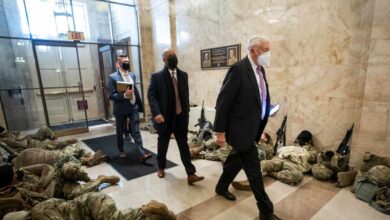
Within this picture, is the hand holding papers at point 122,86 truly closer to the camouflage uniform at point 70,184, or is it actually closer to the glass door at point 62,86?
the camouflage uniform at point 70,184

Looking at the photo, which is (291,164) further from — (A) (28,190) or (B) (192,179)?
(A) (28,190)

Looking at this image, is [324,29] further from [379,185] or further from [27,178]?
[27,178]

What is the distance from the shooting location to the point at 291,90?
11.3 feet

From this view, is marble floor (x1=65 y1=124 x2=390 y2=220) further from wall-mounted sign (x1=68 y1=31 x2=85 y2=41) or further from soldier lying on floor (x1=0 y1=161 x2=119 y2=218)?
wall-mounted sign (x1=68 y1=31 x2=85 y2=41)

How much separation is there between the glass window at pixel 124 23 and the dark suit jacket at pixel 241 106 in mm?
4972

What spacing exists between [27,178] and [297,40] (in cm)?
374

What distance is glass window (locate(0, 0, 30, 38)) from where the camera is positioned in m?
4.47

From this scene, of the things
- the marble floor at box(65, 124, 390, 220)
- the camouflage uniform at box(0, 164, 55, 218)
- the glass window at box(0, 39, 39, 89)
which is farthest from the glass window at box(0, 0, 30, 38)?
the camouflage uniform at box(0, 164, 55, 218)

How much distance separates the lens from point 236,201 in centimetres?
221

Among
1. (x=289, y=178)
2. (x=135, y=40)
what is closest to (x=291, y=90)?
(x=289, y=178)

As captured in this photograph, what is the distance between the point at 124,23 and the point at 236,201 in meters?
5.65

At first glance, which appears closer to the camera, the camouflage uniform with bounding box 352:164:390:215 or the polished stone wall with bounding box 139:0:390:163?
the camouflage uniform with bounding box 352:164:390:215

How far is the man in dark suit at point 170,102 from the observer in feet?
8.12

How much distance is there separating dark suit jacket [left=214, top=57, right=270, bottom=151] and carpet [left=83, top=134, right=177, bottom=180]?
1644mm
